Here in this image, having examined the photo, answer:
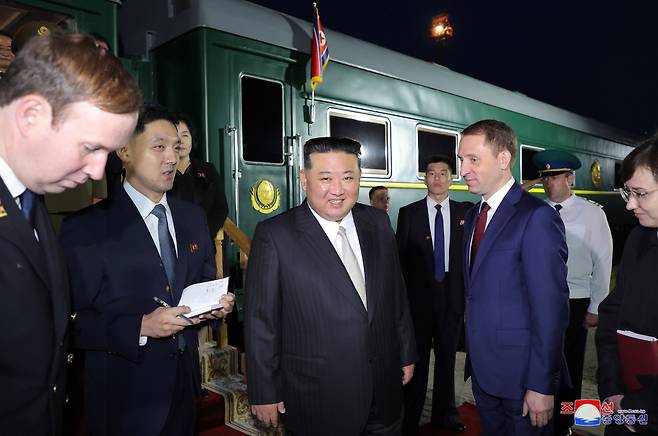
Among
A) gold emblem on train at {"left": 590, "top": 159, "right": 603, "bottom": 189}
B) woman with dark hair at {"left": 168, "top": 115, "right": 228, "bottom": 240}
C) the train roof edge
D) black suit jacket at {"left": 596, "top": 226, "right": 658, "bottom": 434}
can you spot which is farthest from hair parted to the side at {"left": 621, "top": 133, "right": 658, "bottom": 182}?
gold emblem on train at {"left": 590, "top": 159, "right": 603, "bottom": 189}

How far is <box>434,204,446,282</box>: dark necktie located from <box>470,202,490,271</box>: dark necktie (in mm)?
1223

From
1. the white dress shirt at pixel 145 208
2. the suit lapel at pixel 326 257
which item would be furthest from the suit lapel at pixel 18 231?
the suit lapel at pixel 326 257

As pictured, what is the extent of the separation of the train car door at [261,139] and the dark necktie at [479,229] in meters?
2.17

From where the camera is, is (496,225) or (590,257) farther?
(590,257)

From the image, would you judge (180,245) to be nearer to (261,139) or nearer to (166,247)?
(166,247)

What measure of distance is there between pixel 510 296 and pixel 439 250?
5.04ft

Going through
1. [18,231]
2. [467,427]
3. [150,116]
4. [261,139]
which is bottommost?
[467,427]

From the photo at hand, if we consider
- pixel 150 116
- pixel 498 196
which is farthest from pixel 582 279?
pixel 150 116

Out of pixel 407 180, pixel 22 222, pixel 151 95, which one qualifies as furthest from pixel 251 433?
pixel 407 180

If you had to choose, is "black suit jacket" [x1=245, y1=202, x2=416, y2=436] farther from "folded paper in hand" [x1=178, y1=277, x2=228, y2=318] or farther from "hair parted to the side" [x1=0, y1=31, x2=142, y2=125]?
"hair parted to the side" [x1=0, y1=31, x2=142, y2=125]

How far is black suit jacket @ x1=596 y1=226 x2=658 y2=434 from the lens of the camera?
1.52 meters

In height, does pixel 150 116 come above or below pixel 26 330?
above

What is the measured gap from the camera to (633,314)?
5.42ft

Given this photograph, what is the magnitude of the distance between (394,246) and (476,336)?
59cm
